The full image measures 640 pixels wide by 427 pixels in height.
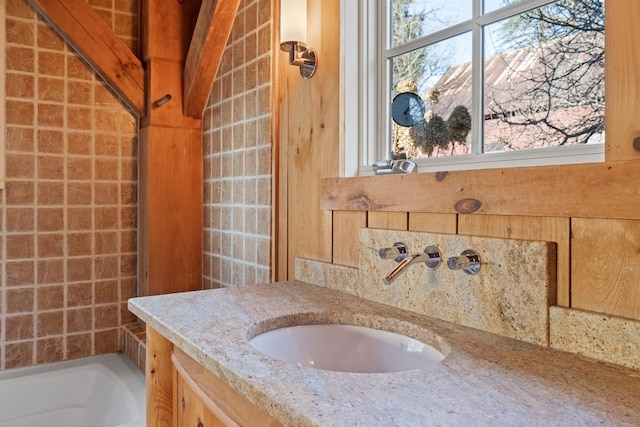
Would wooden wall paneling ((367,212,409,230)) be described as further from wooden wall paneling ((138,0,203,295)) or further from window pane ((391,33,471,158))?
wooden wall paneling ((138,0,203,295))

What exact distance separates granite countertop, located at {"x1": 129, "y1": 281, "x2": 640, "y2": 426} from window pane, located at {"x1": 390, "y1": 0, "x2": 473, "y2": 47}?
2.72ft

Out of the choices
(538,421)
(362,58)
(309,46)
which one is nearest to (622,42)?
(538,421)

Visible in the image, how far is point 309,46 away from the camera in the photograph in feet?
5.26

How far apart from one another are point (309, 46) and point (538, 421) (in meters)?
1.36

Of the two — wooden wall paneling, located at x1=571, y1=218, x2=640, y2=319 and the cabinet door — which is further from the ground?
wooden wall paneling, located at x1=571, y1=218, x2=640, y2=319

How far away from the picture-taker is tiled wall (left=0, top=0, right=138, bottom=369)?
7.07 ft

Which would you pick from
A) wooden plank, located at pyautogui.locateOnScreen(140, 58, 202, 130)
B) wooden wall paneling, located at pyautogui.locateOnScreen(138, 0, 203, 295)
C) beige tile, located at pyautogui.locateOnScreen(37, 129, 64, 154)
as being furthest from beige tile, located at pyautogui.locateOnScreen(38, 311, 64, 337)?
wooden plank, located at pyautogui.locateOnScreen(140, 58, 202, 130)

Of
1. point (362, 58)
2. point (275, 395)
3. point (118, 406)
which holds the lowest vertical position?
point (118, 406)

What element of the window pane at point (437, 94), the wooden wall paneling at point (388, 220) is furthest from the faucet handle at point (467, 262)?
the window pane at point (437, 94)

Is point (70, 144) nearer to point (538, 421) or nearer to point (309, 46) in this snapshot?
point (309, 46)

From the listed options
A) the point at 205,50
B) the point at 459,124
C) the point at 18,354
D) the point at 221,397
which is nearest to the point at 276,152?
the point at 205,50

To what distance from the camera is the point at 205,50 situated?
2066 millimetres

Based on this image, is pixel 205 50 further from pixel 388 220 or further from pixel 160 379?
pixel 160 379

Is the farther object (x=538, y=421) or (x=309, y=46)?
(x=309, y=46)
